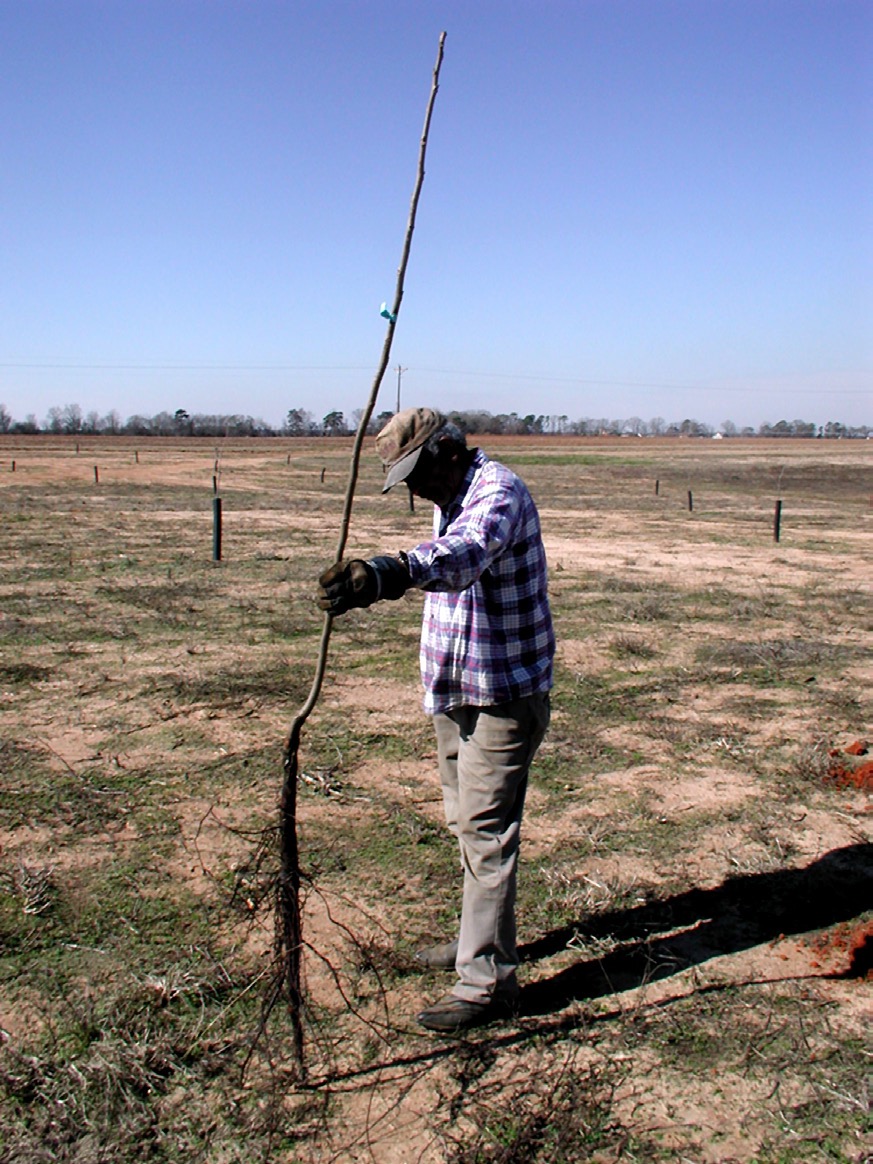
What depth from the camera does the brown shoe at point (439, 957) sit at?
3.29m

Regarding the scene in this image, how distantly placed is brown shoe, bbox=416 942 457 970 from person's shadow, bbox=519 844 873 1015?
0.92 feet

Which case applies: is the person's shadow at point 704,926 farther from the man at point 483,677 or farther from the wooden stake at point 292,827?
the wooden stake at point 292,827

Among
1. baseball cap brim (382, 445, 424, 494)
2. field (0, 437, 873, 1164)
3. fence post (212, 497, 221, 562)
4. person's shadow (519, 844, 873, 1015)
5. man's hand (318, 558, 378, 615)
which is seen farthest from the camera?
fence post (212, 497, 221, 562)

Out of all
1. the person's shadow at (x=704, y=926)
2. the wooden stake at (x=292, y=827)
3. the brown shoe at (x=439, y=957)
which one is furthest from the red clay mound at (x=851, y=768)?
the wooden stake at (x=292, y=827)

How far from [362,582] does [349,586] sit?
0.13 ft

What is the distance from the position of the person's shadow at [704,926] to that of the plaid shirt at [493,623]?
1.12 m

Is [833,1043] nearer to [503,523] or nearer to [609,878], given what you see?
[609,878]

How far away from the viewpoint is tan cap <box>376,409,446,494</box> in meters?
2.74

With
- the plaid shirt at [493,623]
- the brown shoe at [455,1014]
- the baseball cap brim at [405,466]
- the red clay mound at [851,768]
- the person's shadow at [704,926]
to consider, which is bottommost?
the person's shadow at [704,926]

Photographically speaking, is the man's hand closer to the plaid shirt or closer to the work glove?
the work glove

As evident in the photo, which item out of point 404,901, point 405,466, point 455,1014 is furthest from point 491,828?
point 405,466

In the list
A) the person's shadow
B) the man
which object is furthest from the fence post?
the man

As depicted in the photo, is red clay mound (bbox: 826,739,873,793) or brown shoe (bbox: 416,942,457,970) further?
red clay mound (bbox: 826,739,873,793)

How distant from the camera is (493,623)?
9.43 feet
